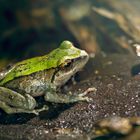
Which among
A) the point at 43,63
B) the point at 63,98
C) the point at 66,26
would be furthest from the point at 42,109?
the point at 66,26

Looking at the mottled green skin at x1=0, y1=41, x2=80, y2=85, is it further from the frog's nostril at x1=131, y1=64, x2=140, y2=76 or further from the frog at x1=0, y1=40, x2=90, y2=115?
the frog's nostril at x1=131, y1=64, x2=140, y2=76

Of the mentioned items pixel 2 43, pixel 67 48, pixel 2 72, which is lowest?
pixel 2 43

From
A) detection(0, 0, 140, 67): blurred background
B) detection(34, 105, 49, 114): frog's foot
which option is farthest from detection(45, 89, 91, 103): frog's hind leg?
detection(0, 0, 140, 67): blurred background

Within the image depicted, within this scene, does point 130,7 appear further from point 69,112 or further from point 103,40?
point 69,112

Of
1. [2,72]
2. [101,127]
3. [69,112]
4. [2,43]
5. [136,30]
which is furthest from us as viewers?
[2,43]

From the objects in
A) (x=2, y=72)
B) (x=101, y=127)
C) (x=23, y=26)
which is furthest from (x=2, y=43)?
(x=101, y=127)

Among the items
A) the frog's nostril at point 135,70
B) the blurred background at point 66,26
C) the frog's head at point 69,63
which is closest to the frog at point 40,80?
Result: the frog's head at point 69,63

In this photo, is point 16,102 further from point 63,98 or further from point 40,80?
point 63,98
